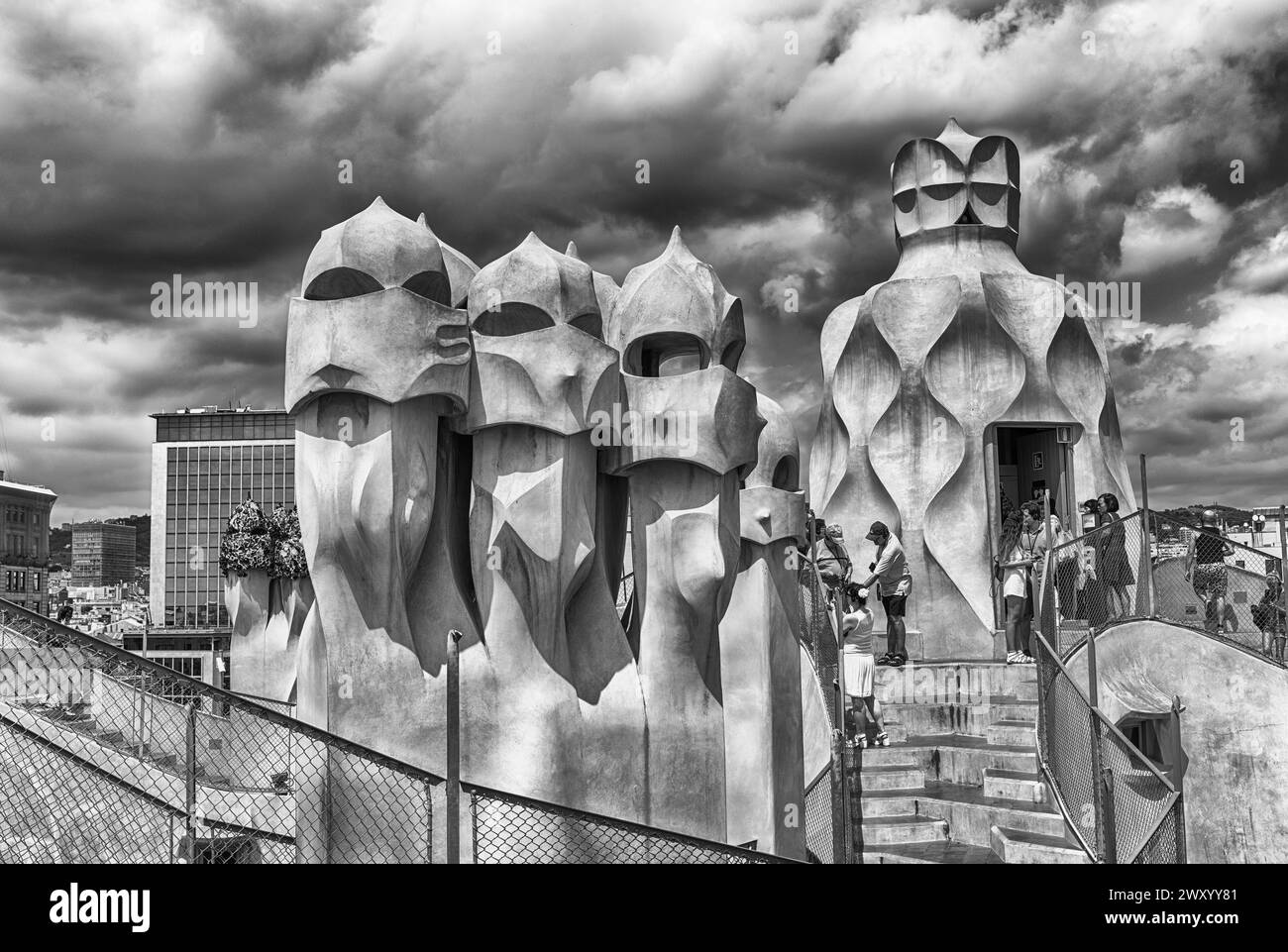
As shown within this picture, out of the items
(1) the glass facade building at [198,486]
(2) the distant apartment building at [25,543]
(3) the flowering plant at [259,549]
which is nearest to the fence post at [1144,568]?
(3) the flowering plant at [259,549]

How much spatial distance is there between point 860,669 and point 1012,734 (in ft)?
5.89

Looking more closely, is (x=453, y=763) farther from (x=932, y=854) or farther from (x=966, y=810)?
(x=966, y=810)

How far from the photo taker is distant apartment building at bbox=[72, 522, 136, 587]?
85500mm

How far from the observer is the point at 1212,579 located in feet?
43.6

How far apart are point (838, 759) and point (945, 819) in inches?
96.7

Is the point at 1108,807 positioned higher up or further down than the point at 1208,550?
further down

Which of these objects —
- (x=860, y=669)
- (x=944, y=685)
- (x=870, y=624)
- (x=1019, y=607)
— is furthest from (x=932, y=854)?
(x=1019, y=607)

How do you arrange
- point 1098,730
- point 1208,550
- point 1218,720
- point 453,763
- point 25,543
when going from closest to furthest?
point 453,763
point 1098,730
point 1208,550
point 1218,720
point 25,543

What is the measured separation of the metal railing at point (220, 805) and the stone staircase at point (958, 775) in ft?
10.2

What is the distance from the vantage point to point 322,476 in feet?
28.7

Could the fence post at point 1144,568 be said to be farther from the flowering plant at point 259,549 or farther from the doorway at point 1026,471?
the flowering plant at point 259,549

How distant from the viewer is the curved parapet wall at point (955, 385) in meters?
17.7

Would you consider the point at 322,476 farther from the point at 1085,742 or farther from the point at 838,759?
the point at 1085,742
